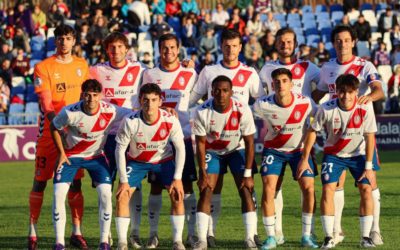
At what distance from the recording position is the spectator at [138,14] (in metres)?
36.5

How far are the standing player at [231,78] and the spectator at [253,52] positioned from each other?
61.9 feet

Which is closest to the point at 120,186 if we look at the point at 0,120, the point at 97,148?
the point at 97,148

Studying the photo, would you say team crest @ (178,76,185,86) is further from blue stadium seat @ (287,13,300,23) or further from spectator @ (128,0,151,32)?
blue stadium seat @ (287,13,300,23)

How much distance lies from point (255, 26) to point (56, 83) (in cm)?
2176

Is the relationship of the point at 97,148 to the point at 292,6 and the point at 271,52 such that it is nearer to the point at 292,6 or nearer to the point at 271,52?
the point at 271,52

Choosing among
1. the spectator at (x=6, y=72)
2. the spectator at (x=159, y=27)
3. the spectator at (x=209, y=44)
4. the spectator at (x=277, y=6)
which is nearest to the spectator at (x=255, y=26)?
the spectator at (x=209, y=44)

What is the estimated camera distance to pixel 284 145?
1430cm

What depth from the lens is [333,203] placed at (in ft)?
46.2

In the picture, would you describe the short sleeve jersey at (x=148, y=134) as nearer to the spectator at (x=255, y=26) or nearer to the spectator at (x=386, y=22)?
the spectator at (x=255, y=26)

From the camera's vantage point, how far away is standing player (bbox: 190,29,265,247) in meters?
14.5

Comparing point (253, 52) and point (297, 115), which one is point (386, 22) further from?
point (297, 115)

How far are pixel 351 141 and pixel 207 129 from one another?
1.72 metres

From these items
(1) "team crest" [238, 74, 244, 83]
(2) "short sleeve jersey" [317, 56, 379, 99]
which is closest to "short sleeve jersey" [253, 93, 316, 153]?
(1) "team crest" [238, 74, 244, 83]

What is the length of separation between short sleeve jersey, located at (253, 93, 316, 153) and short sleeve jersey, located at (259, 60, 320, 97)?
2.06ft
